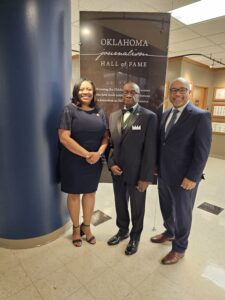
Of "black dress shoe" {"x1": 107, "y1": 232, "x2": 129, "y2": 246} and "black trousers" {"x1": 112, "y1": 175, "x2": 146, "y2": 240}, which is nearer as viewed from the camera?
"black trousers" {"x1": 112, "y1": 175, "x2": 146, "y2": 240}

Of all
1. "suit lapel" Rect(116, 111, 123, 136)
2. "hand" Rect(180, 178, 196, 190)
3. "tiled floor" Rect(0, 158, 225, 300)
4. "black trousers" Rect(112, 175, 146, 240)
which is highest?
"suit lapel" Rect(116, 111, 123, 136)

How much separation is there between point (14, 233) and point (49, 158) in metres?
0.82

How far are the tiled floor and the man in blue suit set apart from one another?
188 mm

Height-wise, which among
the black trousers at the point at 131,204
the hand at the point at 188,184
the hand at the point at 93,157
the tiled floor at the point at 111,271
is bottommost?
the tiled floor at the point at 111,271

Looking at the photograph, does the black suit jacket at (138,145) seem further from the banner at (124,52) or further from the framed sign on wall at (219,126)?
the framed sign on wall at (219,126)

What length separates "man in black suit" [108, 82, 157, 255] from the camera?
181 cm

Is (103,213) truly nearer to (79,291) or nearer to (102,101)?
(79,291)

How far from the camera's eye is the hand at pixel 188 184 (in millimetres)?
1708

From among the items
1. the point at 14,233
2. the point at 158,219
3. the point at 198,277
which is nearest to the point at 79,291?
the point at 14,233

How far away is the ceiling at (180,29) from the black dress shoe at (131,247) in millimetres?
3053

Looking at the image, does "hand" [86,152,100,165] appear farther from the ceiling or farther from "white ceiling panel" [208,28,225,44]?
"white ceiling panel" [208,28,225,44]

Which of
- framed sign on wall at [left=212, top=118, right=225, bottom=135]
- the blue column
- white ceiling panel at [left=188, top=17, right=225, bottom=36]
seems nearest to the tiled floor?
the blue column

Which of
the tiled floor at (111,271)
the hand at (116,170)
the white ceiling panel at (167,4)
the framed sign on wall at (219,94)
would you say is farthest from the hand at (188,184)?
the framed sign on wall at (219,94)

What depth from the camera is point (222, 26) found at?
352 cm
